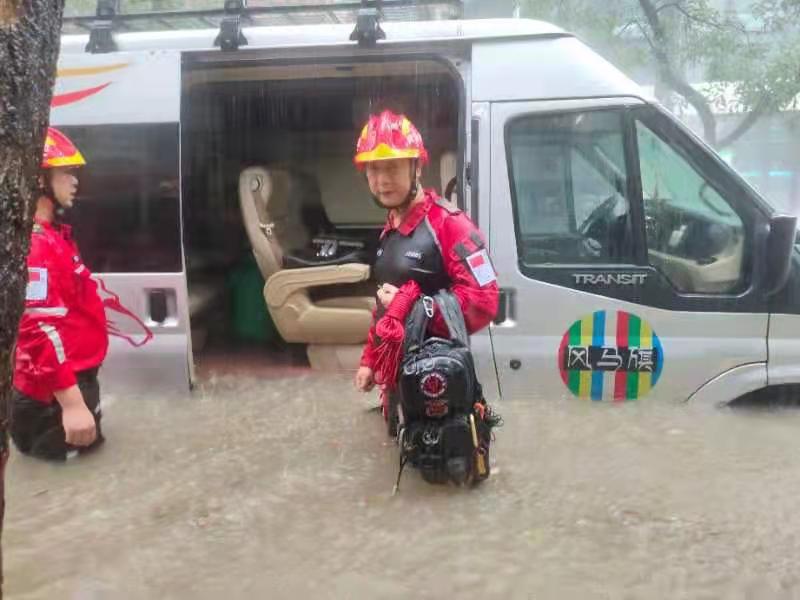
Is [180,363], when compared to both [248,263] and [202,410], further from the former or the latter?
[248,263]

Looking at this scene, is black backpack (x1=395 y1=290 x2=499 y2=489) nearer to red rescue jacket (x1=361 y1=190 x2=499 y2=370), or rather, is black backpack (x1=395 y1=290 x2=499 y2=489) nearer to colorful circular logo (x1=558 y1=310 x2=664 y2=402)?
red rescue jacket (x1=361 y1=190 x2=499 y2=370)

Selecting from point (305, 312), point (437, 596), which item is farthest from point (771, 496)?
Answer: point (305, 312)

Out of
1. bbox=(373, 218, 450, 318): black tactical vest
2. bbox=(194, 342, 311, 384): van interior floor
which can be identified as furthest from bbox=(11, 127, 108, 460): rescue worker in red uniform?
bbox=(373, 218, 450, 318): black tactical vest

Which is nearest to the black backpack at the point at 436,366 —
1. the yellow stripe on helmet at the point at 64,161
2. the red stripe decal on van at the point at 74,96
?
the yellow stripe on helmet at the point at 64,161

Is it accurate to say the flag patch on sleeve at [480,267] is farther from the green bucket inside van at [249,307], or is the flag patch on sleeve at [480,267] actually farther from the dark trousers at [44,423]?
the green bucket inside van at [249,307]

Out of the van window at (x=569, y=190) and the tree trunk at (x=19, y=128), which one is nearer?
the tree trunk at (x=19, y=128)

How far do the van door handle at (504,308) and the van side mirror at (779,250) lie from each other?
1269 mm

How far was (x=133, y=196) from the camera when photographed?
4.26m

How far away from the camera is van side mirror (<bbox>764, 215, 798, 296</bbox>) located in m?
3.62

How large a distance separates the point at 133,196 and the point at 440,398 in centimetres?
225

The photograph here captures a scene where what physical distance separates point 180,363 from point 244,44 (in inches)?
71.0

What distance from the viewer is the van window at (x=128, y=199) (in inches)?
165

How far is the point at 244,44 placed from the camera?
4191 mm

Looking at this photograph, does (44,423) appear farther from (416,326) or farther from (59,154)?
(416,326)
